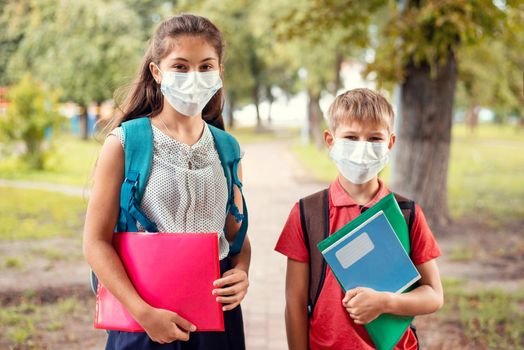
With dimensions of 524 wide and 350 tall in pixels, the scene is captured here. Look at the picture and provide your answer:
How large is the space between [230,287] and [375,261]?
47cm

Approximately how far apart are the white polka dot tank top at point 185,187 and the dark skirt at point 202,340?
0.20 meters

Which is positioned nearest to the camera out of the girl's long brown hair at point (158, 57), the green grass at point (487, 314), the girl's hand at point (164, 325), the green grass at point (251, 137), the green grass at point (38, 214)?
the girl's hand at point (164, 325)

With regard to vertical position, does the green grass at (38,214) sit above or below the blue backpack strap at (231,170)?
below

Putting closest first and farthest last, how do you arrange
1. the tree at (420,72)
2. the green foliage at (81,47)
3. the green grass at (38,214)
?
the tree at (420,72) → the green grass at (38,214) → the green foliage at (81,47)

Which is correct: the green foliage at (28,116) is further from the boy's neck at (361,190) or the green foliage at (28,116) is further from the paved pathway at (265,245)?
the boy's neck at (361,190)

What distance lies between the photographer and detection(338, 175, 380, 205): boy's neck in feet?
7.48

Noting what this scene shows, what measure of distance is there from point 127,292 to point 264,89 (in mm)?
45366

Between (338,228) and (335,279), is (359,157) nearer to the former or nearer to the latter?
(338,228)

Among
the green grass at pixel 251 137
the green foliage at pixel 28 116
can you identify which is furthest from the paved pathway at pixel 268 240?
the green grass at pixel 251 137

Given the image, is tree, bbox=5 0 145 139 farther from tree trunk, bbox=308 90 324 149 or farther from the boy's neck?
the boy's neck

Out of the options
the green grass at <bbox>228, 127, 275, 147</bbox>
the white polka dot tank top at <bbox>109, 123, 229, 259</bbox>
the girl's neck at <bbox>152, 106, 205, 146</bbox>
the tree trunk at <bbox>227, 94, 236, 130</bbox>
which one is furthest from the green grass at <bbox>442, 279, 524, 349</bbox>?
the tree trunk at <bbox>227, 94, 236, 130</bbox>

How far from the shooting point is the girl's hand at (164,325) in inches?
75.7

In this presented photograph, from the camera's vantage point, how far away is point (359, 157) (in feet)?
7.13

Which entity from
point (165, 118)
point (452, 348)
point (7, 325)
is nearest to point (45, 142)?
point (7, 325)
